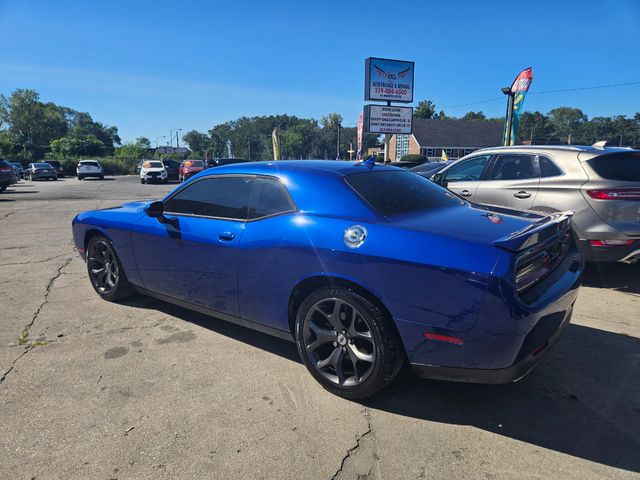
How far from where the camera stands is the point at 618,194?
4.80 meters

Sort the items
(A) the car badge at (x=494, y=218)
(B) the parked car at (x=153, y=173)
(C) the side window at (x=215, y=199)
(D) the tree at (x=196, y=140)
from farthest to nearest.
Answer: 1. (D) the tree at (x=196, y=140)
2. (B) the parked car at (x=153, y=173)
3. (C) the side window at (x=215, y=199)
4. (A) the car badge at (x=494, y=218)

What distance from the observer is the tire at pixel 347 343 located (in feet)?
8.41

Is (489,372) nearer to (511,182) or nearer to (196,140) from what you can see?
(511,182)

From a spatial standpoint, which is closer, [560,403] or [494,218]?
[560,403]

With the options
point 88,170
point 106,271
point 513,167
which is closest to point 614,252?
point 513,167

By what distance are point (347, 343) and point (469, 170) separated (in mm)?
4787

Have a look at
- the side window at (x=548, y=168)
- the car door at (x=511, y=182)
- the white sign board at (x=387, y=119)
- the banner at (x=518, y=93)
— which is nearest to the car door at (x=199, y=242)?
the car door at (x=511, y=182)

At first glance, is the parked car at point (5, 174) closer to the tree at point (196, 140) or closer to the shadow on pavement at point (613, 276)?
the shadow on pavement at point (613, 276)

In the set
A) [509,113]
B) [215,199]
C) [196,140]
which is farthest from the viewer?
[196,140]

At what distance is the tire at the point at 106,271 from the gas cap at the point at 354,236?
2766 mm

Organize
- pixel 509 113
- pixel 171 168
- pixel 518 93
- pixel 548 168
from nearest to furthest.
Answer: pixel 548 168
pixel 518 93
pixel 509 113
pixel 171 168

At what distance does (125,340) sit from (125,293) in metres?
0.93

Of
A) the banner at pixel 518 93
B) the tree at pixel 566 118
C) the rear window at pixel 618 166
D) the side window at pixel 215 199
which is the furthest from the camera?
the tree at pixel 566 118

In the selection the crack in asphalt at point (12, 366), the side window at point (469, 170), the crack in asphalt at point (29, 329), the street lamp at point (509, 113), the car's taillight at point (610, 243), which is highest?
the street lamp at point (509, 113)
